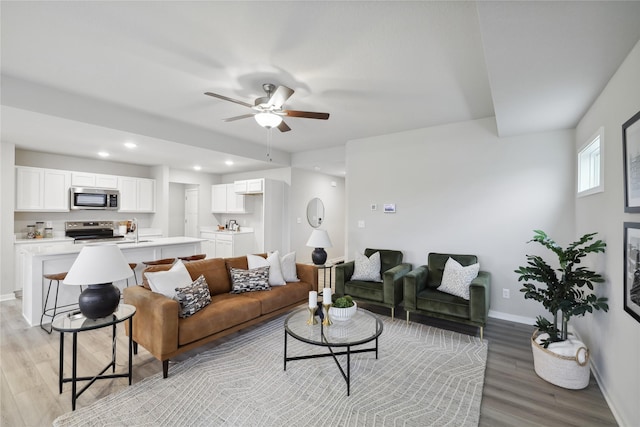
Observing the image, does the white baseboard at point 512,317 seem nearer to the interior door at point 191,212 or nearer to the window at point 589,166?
the window at point 589,166

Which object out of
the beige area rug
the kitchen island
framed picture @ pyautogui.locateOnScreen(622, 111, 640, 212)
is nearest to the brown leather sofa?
the beige area rug

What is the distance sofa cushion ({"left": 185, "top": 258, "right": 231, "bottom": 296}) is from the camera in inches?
128

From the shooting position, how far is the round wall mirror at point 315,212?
7.15 metres

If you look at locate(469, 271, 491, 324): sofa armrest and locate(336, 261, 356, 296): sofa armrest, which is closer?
locate(469, 271, 491, 324): sofa armrest

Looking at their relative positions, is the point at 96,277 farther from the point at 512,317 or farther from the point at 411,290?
the point at 512,317

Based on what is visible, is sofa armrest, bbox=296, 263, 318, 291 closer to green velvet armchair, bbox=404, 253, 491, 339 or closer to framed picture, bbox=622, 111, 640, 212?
green velvet armchair, bbox=404, 253, 491, 339

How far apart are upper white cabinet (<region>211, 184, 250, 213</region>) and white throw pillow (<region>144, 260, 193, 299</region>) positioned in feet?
13.8

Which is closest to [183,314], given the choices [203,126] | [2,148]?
[203,126]

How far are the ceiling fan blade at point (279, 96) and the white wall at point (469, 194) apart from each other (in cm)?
242

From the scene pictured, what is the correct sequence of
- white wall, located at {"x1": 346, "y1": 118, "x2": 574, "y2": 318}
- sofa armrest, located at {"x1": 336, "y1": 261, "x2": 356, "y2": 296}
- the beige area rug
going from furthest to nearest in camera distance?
sofa armrest, located at {"x1": 336, "y1": 261, "x2": 356, "y2": 296} → white wall, located at {"x1": 346, "y1": 118, "x2": 574, "y2": 318} → the beige area rug

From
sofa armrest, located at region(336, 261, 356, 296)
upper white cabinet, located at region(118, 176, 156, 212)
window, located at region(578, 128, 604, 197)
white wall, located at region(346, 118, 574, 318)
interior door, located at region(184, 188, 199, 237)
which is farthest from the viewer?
interior door, located at region(184, 188, 199, 237)

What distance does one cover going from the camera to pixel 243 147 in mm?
5426

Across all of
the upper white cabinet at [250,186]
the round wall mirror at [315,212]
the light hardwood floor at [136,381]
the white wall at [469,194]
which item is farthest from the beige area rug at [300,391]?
the round wall mirror at [315,212]

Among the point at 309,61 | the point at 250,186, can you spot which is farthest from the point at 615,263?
the point at 250,186
